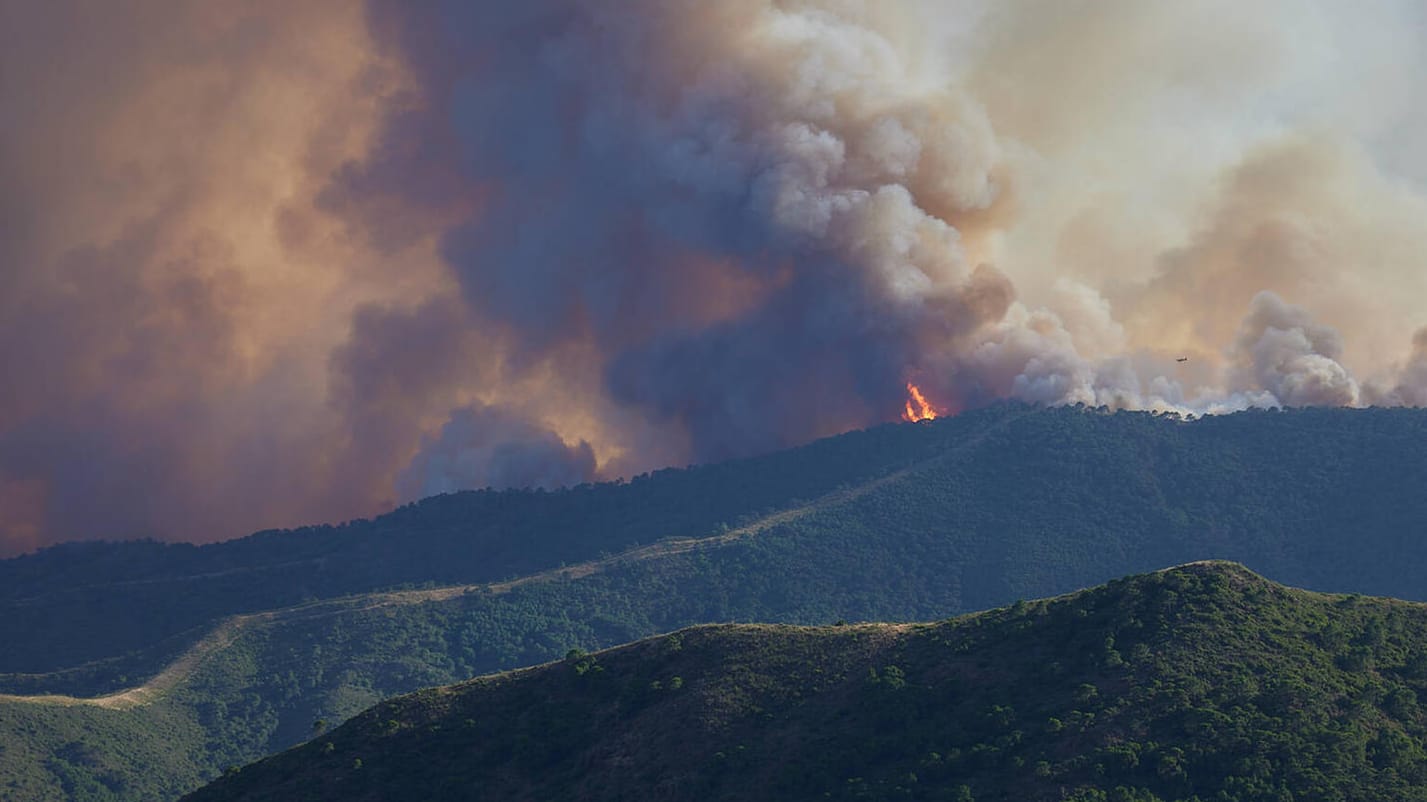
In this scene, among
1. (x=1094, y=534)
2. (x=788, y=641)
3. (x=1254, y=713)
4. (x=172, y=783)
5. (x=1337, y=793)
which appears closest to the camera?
(x=1337, y=793)

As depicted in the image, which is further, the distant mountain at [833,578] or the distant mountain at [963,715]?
the distant mountain at [833,578]

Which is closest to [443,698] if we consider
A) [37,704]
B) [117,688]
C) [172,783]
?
[172,783]

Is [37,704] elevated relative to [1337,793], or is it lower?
elevated

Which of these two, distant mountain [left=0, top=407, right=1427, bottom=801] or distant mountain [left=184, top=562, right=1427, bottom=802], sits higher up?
distant mountain [left=0, top=407, right=1427, bottom=801]

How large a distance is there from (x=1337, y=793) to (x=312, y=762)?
5153cm

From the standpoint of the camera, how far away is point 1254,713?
86.9 meters

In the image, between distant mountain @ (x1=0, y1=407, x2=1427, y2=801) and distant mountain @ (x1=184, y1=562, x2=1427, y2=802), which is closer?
distant mountain @ (x1=184, y1=562, x2=1427, y2=802)

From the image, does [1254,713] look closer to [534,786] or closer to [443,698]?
[534,786]

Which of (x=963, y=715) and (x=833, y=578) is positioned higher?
(x=833, y=578)

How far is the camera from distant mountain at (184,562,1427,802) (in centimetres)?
8450

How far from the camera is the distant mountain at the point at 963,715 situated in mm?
84500

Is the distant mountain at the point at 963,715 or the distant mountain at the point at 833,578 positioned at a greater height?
the distant mountain at the point at 833,578

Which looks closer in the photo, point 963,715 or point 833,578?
point 963,715

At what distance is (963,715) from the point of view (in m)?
92.4
